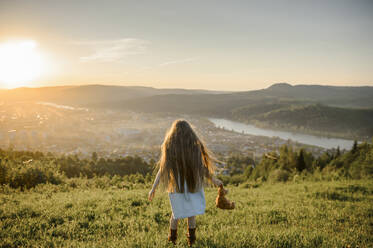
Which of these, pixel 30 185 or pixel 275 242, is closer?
pixel 275 242

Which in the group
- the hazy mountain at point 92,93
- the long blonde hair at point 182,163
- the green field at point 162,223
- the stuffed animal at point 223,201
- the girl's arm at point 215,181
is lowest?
the green field at point 162,223

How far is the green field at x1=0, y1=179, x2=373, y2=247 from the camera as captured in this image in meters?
3.08

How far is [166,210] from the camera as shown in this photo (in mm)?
4555

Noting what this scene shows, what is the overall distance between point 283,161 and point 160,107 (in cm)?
9658

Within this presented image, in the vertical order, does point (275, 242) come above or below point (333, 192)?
above

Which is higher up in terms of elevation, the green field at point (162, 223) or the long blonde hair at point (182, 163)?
the long blonde hair at point (182, 163)

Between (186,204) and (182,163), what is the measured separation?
1.87ft

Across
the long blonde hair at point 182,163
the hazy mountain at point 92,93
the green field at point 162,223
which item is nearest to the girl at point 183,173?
the long blonde hair at point 182,163

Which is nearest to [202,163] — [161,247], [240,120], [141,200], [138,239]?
[161,247]

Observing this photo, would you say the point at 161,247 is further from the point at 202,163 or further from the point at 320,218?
the point at 320,218

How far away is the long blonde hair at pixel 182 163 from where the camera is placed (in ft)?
9.29

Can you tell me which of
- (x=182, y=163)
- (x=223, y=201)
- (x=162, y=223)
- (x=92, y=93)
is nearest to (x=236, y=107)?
(x=92, y=93)

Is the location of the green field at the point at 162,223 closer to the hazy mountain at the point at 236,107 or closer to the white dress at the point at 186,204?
the white dress at the point at 186,204

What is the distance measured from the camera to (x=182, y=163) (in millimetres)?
2844
